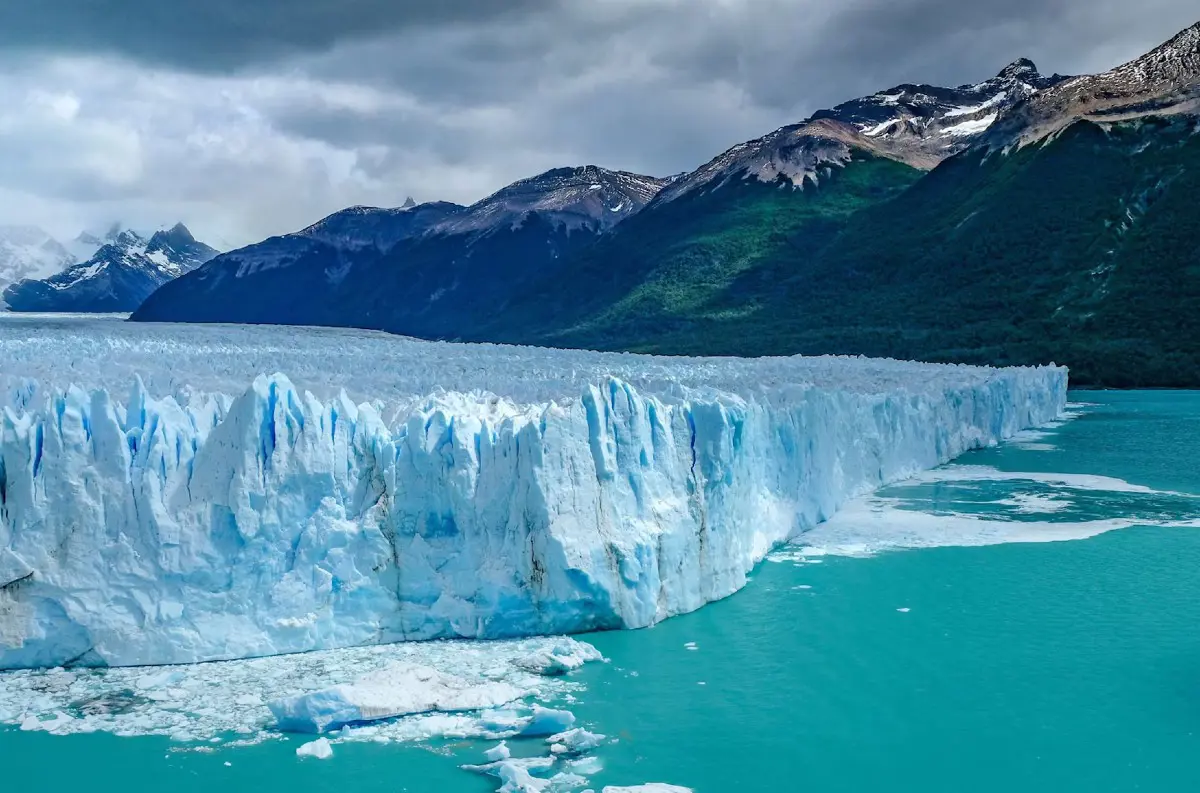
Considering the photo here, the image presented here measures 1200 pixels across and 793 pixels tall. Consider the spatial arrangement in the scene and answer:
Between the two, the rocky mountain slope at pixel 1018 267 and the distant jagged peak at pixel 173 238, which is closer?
the rocky mountain slope at pixel 1018 267

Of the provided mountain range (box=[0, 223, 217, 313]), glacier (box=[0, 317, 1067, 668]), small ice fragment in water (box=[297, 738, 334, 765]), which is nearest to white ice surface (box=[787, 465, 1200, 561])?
glacier (box=[0, 317, 1067, 668])

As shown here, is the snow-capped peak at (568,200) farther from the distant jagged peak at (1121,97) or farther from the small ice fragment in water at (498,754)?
the small ice fragment in water at (498,754)

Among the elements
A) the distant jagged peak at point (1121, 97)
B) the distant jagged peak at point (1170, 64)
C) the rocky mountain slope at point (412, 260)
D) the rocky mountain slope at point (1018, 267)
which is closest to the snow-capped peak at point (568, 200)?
the rocky mountain slope at point (412, 260)

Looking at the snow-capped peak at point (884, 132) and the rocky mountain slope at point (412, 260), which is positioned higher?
the snow-capped peak at point (884, 132)

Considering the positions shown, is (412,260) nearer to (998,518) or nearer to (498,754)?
(998,518)

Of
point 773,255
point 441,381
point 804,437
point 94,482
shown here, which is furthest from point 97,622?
point 773,255

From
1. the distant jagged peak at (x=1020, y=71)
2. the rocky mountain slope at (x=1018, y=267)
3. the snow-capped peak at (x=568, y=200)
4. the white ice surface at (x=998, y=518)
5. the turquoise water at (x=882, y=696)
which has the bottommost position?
the turquoise water at (x=882, y=696)

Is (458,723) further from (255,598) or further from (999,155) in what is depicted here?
(999,155)
